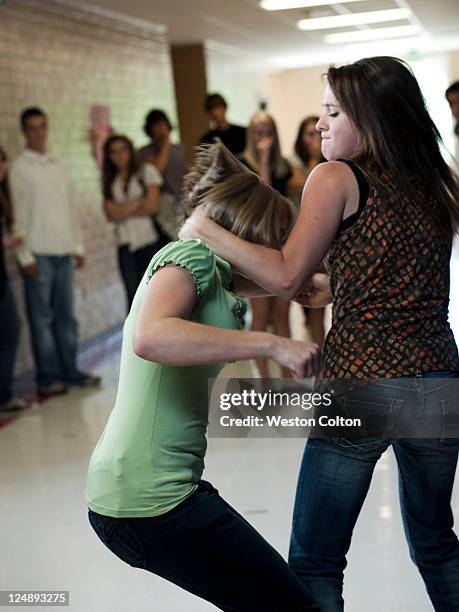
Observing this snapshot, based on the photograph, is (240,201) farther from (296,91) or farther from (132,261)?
(296,91)

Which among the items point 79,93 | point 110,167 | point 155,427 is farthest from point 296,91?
point 155,427

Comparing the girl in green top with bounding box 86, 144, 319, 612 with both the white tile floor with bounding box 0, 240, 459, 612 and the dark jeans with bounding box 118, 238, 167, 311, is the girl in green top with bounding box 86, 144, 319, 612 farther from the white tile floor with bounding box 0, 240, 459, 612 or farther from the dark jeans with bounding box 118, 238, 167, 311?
the dark jeans with bounding box 118, 238, 167, 311

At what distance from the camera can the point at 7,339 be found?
5688mm

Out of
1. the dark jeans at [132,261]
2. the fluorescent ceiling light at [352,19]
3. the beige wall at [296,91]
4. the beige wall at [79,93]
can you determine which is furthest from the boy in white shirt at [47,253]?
the beige wall at [296,91]

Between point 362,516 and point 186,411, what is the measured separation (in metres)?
2.10

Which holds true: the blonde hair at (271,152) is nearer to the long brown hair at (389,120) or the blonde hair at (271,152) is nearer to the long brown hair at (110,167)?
the long brown hair at (110,167)

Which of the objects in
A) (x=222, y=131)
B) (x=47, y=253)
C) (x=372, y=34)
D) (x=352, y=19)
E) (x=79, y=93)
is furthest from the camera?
(x=372, y=34)

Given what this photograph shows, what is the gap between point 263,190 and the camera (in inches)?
66.6

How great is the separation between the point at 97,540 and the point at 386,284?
2022 millimetres

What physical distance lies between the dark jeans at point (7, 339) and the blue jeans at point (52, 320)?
0.83 feet

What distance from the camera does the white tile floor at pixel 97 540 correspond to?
2857 mm

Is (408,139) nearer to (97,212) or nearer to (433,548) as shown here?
(433,548)

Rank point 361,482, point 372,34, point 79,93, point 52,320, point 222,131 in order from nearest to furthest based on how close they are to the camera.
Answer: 1. point 361,482
2. point 52,320
3. point 222,131
4. point 79,93
5. point 372,34

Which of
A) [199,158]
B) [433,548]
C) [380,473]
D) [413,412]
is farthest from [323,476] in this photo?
[380,473]
